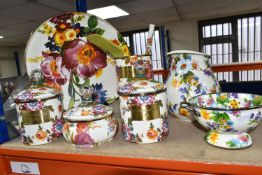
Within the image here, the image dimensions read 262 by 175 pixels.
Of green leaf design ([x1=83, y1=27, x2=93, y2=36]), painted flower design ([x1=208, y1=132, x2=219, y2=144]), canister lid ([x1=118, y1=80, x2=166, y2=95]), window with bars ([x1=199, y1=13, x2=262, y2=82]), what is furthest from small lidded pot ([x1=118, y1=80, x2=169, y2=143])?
window with bars ([x1=199, y1=13, x2=262, y2=82])

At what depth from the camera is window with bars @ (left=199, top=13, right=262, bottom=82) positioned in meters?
5.12

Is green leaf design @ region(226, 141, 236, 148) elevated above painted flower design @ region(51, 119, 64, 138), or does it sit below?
below

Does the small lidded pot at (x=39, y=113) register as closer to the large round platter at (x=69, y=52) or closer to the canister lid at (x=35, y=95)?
the canister lid at (x=35, y=95)

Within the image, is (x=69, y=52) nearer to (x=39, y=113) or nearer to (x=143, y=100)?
(x=39, y=113)

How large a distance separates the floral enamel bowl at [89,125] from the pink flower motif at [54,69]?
26 centimetres

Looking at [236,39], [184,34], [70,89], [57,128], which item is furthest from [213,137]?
[184,34]

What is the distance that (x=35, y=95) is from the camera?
0.55 m

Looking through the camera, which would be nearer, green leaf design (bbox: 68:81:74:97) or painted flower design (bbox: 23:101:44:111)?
painted flower design (bbox: 23:101:44:111)

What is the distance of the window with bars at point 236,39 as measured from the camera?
5121mm

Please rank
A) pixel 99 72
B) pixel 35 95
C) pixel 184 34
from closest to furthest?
pixel 35 95 → pixel 99 72 → pixel 184 34

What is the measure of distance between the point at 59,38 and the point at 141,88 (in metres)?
0.38

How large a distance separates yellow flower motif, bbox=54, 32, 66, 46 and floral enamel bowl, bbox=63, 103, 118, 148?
30 centimetres

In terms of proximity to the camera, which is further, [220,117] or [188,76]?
[188,76]

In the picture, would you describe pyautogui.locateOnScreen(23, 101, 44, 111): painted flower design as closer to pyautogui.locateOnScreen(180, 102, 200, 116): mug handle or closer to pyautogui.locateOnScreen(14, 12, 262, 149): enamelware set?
pyautogui.locateOnScreen(14, 12, 262, 149): enamelware set
